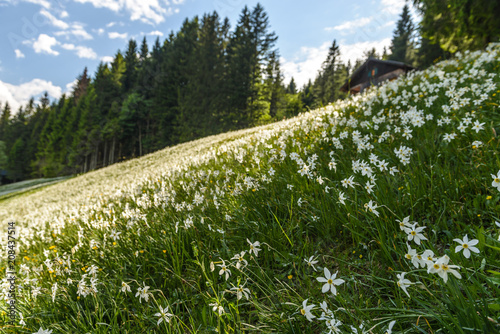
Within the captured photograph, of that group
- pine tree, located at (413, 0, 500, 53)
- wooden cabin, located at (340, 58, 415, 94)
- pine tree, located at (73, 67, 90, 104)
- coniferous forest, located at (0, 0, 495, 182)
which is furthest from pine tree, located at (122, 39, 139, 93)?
pine tree, located at (413, 0, 500, 53)

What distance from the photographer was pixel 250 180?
321 cm

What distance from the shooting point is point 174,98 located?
51.3 metres

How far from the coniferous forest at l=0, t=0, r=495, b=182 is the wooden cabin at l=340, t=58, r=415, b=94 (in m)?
3.89

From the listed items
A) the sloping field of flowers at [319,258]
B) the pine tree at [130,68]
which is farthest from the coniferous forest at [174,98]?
the sloping field of flowers at [319,258]

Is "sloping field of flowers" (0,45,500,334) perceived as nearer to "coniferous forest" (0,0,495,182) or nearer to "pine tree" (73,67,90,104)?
"coniferous forest" (0,0,495,182)

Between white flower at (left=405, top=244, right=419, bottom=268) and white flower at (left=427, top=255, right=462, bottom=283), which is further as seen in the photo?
white flower at (left=405, top=244, right=419, bottom=268)

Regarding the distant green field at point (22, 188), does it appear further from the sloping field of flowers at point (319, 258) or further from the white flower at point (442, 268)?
the white flower at point (442, 268)

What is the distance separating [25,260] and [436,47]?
135 feet

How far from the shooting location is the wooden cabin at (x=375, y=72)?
30.8m

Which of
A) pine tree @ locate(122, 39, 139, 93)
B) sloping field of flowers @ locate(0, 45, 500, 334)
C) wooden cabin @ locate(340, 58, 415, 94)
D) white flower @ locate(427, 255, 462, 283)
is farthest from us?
pine tree @ locate(122, 39, 139, 93)

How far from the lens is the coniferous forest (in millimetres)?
43469

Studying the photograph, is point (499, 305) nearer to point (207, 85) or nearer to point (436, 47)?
point (436, 47)

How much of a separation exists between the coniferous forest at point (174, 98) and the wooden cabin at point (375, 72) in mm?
3890

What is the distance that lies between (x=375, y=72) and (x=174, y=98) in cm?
3941
